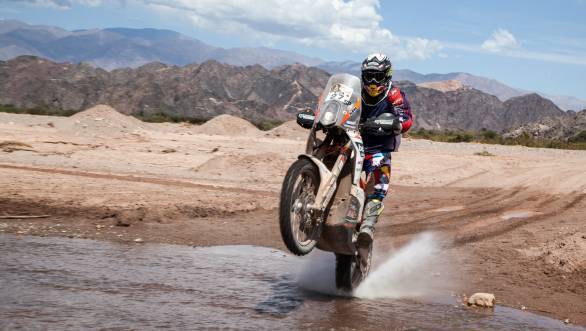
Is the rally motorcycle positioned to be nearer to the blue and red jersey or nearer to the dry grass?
the blue and red jersey

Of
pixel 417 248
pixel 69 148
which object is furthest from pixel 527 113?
pixel 417 248

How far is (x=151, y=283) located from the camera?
23.0ft

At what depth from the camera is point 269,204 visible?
1380 centimetres

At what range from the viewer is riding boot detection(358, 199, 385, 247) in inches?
293

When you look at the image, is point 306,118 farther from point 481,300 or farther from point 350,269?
point 481,300

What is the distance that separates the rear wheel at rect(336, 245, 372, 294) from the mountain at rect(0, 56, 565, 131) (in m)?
42.9

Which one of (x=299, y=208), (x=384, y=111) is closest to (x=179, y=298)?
(x=299, y=208)

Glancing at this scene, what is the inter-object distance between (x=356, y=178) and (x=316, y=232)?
84 cm

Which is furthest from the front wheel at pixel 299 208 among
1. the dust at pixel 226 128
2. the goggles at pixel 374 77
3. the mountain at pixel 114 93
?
the mountain at pixel 114 93

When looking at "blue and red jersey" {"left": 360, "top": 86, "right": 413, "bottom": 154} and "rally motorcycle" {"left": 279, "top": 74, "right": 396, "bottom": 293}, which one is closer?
"rally motorcycle" {"left": 279, "top": 74, "right": 396, "bottom": 293}

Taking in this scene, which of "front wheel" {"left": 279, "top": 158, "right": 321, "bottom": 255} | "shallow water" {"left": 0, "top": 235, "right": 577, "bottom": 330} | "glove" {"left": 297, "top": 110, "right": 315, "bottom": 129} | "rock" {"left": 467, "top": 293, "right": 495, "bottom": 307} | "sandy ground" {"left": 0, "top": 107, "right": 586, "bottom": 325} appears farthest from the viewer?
"sandy ground" {"left": 0, "top": 107, "right": 586, "bottom": 325}

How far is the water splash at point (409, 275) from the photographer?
25.9 feet

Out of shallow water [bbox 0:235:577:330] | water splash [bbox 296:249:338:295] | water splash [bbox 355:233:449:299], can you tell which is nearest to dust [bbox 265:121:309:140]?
water splash [bbox 355:233:449:299]

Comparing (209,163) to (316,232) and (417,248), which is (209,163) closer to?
(417,248)
